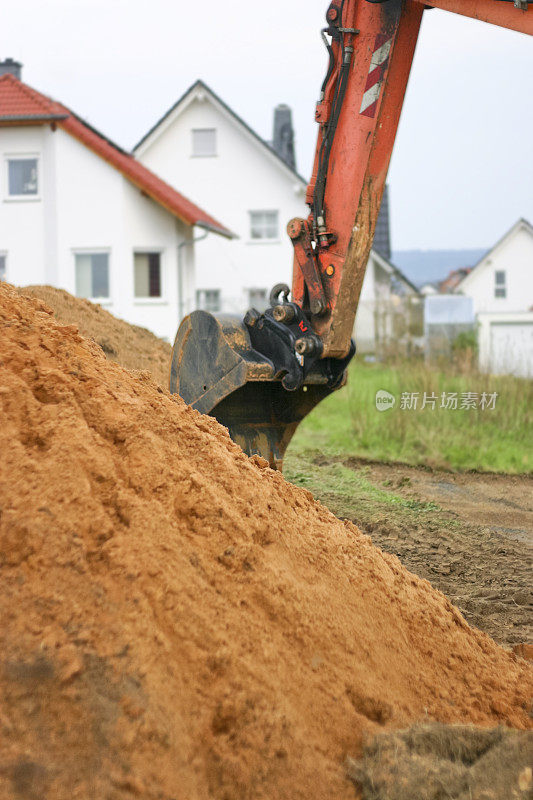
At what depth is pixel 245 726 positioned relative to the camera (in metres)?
2.30

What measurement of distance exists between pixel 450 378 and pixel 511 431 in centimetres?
174

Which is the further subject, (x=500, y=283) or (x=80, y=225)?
(x=500, y=283)

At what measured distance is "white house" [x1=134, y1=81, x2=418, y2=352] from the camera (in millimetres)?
26219

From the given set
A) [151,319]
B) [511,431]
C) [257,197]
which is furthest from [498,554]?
[257,197]

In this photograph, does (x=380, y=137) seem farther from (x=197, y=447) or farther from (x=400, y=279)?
(x=400, y=279)

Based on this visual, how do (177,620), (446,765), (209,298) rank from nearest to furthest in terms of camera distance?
(446,765), (177,620), (209,298)

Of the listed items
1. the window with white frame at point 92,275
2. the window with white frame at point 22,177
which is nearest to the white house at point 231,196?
the window with white frame at point 92,275

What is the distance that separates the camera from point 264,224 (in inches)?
1047

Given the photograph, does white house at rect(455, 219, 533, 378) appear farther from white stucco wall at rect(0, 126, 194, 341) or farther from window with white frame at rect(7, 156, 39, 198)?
window with white frame at rect(7, 156, 39, 198)

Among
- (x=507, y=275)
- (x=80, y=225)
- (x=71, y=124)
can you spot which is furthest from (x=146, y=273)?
(x=507, y=275)

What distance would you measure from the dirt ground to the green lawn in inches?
28.0

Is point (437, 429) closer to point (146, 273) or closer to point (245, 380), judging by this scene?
point (245, 380)

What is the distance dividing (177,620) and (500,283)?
1713 inches

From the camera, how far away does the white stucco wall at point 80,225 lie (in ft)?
65.1
